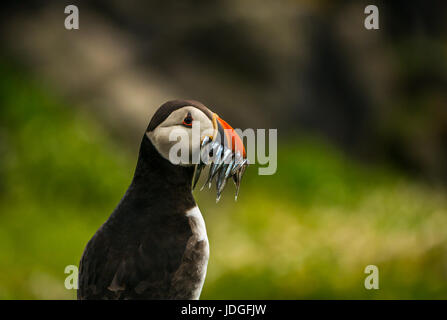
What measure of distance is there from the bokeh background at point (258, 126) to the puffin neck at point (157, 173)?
1.74m

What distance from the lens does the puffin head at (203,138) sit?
964 mm

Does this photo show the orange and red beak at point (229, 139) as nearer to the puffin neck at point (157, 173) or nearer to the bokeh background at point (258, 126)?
the puffin neck at point (157, 173)

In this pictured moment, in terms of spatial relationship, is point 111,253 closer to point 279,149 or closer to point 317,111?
point 279,149

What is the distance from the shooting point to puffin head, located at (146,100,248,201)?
0.96 metres

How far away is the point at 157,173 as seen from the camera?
1.11m

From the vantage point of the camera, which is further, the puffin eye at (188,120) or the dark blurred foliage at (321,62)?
the dark blurred foliage at (321,62)

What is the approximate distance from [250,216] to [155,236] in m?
2.62

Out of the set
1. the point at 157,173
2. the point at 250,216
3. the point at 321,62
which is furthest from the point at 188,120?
the point at 321,62

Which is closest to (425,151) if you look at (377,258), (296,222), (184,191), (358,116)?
(358,116)

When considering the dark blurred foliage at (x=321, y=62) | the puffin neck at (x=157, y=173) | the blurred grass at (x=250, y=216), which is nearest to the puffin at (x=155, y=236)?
the puffin neck at (x=157, y=173)

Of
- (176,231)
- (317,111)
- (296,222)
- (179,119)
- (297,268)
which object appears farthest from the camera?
(317,111)

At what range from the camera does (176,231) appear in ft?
3.68

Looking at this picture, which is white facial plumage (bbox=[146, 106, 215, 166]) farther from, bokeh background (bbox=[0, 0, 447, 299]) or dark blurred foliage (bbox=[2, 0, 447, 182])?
dark blurred foliage (bbox=[2, 0, 447, 182])

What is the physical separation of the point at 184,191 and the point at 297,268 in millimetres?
1782
